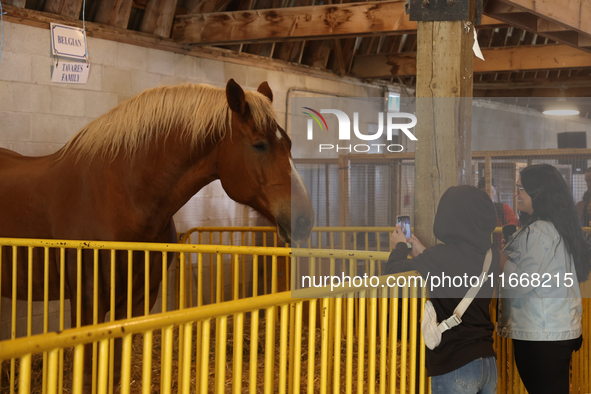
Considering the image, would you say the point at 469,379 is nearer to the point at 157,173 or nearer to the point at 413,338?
the point at 413,338

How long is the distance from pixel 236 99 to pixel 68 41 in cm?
230

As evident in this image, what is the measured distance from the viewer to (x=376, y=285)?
1.61 m

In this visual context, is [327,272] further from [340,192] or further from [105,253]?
[105,253]

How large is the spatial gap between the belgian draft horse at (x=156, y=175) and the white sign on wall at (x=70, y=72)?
1.66 meters

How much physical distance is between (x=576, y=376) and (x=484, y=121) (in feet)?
25.6

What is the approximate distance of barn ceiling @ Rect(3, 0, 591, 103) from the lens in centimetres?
376

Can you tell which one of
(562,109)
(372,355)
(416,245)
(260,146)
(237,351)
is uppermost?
(562,109)

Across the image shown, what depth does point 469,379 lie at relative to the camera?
5.32 feet

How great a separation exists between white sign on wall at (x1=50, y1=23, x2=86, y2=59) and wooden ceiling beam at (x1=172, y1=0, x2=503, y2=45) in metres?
0.90

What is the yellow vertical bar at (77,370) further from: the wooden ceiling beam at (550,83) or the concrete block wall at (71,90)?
the wooden ceiling beam at (550,83)

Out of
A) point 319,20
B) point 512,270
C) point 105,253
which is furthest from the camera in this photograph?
point 319,20

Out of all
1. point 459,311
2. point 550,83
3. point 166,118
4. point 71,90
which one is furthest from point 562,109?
point 459,311

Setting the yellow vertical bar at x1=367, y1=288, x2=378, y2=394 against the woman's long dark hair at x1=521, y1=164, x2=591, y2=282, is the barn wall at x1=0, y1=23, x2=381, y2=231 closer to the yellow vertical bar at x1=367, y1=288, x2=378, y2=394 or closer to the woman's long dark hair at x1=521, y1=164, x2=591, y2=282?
the yellow vertical bar at x1=367, y1=288, x2=378, y2=394

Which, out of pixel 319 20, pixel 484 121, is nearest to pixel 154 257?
pixel 319 20
